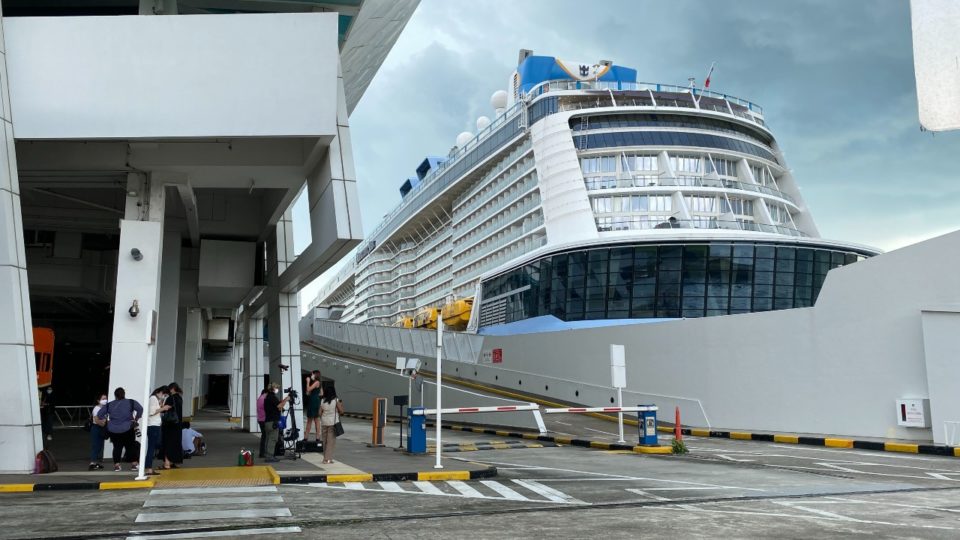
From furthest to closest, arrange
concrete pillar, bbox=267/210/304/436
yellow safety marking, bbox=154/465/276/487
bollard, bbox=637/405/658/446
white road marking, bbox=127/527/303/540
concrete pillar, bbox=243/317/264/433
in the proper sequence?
concrete pillar, bbox=243/317/264/433
concrete pillar, bbox=267/210/304/436
bollard, bbox=637/405/658/446
yellow safety marking, bbox=154/465/276/487
white road marking, bbox=127/527/303/540

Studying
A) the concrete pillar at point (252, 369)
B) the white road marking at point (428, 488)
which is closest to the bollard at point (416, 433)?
the white road marking at point (428, 488)

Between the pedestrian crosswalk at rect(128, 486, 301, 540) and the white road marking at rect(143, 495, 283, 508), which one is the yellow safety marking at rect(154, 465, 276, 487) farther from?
the white road marking at rect(143, 495, 283, 508)

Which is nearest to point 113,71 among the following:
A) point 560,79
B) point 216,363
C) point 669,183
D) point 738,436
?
point 738,436

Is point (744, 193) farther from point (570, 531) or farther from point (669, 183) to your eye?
point (570, 531)

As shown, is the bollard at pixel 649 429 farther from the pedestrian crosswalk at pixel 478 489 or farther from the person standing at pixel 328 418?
the person standing at pixel 328 418

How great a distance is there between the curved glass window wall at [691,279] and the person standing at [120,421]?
78.2 feet

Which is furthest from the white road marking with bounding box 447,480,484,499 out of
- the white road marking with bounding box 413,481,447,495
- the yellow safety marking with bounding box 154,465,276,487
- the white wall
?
the white wall

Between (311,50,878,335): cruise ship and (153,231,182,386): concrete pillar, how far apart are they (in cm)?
1798

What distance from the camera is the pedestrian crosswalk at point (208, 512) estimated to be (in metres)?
7.08

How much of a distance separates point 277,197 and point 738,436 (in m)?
14.0

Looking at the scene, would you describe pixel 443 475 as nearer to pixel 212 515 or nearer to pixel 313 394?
pixel 313 394

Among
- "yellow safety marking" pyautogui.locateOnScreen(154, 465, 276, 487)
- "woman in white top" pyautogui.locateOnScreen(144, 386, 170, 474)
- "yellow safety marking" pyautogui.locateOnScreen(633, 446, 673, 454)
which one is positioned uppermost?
"woman in white top" pyautogui.locateOnScreen(144, 386, 170, 474)

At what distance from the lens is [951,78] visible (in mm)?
14469

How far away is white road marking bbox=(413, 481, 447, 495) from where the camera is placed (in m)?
10.2
